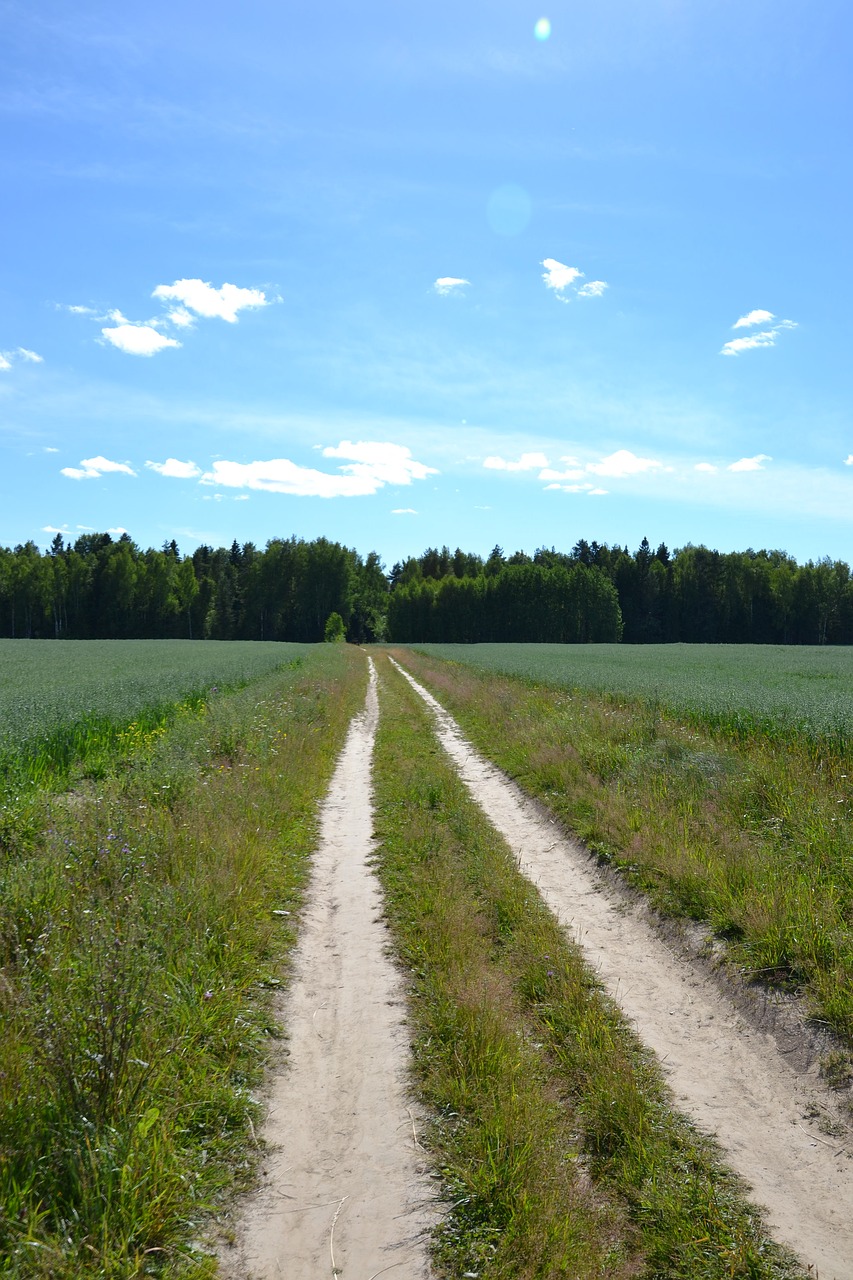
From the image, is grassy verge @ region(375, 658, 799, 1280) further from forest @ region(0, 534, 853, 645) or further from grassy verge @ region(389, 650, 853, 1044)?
forest @ region(0, 534, 853, 645)

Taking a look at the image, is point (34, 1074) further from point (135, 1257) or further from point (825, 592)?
point (825, 592)

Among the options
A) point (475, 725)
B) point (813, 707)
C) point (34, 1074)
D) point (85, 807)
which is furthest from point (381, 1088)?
point (475, 725)

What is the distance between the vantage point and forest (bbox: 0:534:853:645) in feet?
367

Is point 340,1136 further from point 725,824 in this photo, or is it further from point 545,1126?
point 725,824

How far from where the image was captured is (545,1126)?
13.8 ft

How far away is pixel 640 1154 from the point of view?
13.1ft

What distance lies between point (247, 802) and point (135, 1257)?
23.8 ft

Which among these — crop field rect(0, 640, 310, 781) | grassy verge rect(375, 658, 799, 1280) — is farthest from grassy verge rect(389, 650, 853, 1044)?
crop field rect(0, 640, 310, 781)

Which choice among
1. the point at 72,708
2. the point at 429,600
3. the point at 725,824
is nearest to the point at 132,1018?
the point at 725,824

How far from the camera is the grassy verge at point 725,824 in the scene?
20.4 ft

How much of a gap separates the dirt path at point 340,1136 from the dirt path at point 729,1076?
1.91 metres

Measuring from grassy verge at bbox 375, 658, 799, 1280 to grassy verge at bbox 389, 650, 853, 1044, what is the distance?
1.64 m

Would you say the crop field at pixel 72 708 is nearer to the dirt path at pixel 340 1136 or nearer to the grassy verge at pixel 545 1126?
the dirt path at pixel 340 1136

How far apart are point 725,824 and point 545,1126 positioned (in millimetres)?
5910
